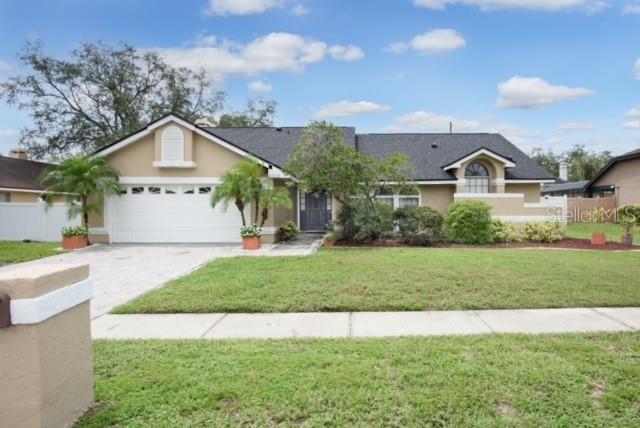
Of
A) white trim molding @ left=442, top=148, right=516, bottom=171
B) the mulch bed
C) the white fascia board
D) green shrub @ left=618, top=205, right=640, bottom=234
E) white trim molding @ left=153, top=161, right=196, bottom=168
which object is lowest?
the mulch bed

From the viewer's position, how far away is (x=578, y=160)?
173 feet

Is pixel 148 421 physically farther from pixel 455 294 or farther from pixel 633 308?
pixel 633 308

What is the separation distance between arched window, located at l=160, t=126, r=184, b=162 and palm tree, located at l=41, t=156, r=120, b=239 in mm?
2101

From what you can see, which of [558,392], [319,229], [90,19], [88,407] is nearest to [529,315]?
[558,392]

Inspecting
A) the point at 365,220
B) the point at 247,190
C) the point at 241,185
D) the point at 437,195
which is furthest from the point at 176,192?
the point at 437,195

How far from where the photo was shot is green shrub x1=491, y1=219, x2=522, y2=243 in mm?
15523

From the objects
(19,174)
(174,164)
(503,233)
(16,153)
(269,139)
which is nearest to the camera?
(503,233)

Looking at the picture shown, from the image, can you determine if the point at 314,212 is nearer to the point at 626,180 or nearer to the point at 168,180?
the point at 168,180

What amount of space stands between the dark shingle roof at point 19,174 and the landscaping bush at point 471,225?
20.6 metres

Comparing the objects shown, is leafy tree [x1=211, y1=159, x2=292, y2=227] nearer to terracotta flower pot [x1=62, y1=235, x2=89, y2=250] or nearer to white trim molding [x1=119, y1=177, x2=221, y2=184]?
white trim molding [x1=119, y1=177, x2=221, y2=184]

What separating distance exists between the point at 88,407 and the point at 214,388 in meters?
0.97

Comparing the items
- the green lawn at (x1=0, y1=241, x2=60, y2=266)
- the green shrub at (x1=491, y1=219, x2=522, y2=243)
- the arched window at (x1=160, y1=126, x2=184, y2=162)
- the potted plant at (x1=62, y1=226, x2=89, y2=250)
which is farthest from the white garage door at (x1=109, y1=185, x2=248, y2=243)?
the green shrub at (x1=491, y1=219, x2=522, y2=243)

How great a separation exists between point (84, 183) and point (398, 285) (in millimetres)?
12602

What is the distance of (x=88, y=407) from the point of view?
11.0 ft
